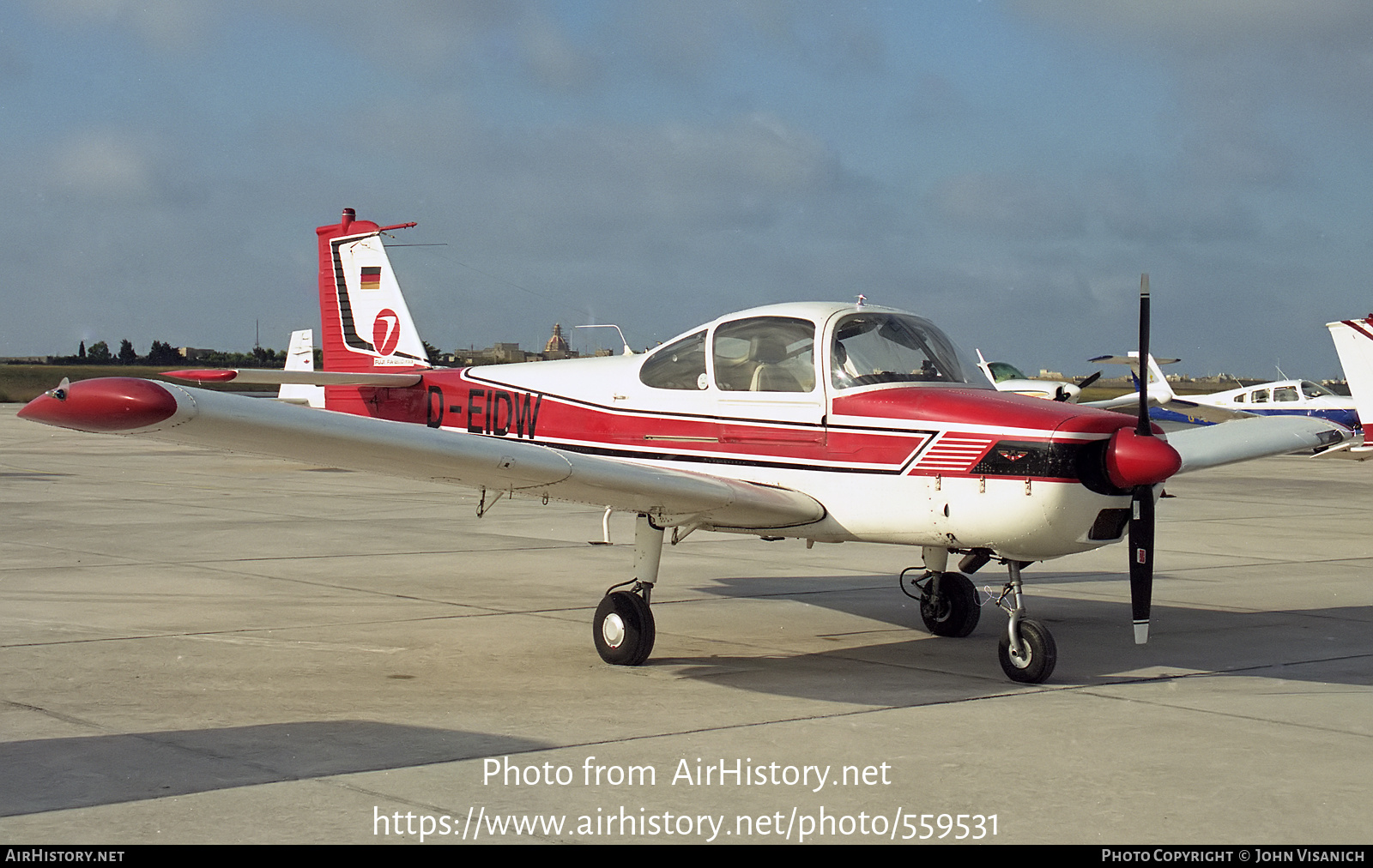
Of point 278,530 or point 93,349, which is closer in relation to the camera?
point 278,530

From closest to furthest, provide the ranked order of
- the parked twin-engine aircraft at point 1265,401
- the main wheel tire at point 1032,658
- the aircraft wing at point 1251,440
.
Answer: the main wheel tire at point 1032,658 < the aircraft wing at point 1251,440 < the parked twin-engine aircraft at point 1265,401

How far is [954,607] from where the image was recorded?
30.1 ft

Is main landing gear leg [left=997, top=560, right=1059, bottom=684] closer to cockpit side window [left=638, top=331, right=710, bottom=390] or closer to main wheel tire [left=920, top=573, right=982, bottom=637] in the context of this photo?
main wheel tire [left=920, top=573, right=982, bottom=637]

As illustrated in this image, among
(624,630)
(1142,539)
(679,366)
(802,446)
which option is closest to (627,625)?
(624,630)

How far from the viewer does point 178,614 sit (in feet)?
30.4

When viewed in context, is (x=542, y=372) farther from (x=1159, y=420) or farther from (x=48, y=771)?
(x=1159, y=420)

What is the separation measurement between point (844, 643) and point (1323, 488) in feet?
64.1

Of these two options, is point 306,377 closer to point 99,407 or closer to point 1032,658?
point 99,407

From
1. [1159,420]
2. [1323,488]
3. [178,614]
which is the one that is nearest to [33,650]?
[178,614]

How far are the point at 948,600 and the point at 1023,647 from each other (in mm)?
1729

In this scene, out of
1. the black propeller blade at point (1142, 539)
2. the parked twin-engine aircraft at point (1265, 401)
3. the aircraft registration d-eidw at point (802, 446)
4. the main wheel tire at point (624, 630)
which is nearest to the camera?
the aircraft registration d-eidw at point (802, 446)

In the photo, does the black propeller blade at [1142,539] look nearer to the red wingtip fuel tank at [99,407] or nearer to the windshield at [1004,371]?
the red wingtip fuel tank at [99,407]

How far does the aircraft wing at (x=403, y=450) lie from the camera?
533 cm

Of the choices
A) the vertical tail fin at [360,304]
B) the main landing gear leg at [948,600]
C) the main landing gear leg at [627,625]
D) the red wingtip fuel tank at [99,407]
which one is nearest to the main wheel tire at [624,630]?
the main landing gear leg at [627,625]
